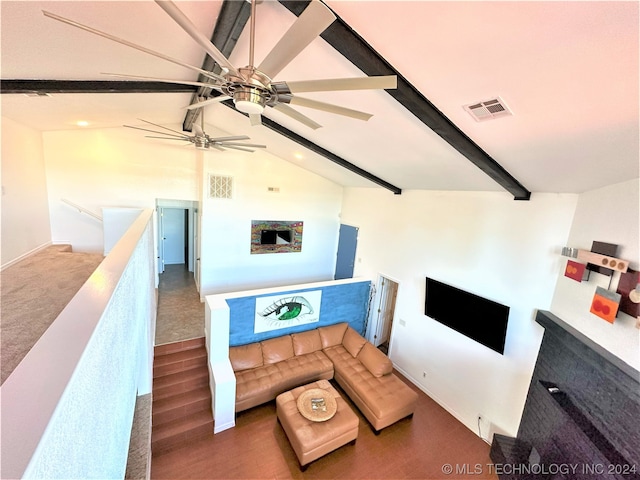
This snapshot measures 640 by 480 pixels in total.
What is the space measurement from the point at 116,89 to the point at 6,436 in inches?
135

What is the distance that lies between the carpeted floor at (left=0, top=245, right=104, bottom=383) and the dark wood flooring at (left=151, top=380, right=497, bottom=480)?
2.16m

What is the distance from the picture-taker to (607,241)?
269 cm

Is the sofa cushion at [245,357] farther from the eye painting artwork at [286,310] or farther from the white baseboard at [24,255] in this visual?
the white baseboard at [24,255]

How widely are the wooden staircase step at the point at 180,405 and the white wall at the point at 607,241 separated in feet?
16.0

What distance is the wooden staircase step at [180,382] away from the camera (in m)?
3.95

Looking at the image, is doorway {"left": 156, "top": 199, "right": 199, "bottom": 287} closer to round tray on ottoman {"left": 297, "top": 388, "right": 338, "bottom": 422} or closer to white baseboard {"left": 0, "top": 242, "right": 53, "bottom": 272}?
white baseboard {"left": 0, "top": 242, "right": 53, "bottom": 272}

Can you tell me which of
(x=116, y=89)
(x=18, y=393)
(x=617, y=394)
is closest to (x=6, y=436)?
(x=18, y=393)

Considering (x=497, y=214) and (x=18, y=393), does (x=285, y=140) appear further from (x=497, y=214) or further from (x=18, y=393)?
(x=18, y=393)

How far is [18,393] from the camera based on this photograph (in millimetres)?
598

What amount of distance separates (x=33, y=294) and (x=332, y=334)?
4.47 meters

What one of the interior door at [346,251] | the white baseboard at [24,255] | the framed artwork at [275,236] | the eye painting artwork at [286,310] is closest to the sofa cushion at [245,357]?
the eye painting artwork at [286,310]

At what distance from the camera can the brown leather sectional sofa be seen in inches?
160

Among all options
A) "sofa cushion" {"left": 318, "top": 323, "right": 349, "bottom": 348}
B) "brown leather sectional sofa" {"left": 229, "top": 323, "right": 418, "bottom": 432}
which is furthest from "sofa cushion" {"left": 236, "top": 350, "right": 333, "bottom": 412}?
"sofa cushion" {"left": 318, "top": 323, "right": 349, "bottom": 348}

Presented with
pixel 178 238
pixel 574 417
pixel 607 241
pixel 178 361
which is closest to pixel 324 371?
pixel 178 361
